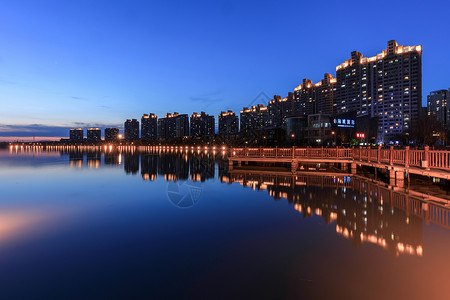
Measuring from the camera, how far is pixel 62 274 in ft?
16.8

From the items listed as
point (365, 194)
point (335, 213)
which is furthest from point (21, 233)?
point (365, 194)

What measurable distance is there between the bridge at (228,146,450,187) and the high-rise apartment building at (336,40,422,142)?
13304cm

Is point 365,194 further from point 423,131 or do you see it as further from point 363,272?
point 423,131

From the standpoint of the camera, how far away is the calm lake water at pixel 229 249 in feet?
15.0

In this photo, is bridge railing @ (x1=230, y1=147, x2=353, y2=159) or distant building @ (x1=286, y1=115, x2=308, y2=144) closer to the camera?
bridge railing @ (x1=230, y1=147, x2=353, y2=159)

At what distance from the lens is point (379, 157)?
59.7 feet

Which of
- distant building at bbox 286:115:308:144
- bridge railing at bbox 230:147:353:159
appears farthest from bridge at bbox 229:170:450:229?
distant building at bbox 286:115:308:144

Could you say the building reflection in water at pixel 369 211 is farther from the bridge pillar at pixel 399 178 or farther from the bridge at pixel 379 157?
the bridge at pixel 379 157

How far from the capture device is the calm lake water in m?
4.56

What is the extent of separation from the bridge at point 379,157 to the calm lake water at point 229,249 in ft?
8.61

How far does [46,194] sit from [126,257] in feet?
37.5

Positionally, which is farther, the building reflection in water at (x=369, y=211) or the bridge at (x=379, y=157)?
the bridge at (x=379, y=157)

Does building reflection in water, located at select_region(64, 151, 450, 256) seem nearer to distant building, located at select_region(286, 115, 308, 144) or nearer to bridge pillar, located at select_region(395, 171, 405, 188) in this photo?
bridge pillar, located at select_region(395, 171, 405, 188)

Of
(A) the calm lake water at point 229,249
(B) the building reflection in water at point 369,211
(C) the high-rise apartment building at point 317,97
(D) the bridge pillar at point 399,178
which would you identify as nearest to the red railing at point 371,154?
(D) the bridge pillar at point 399,178
